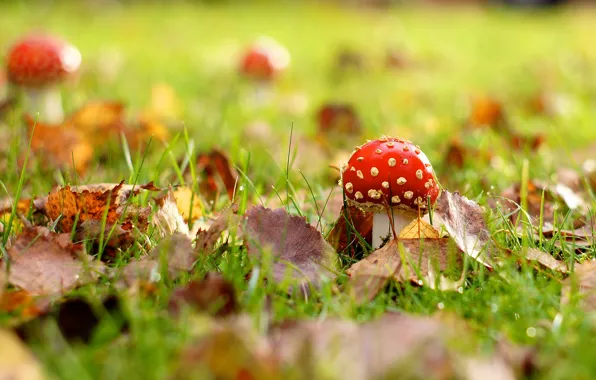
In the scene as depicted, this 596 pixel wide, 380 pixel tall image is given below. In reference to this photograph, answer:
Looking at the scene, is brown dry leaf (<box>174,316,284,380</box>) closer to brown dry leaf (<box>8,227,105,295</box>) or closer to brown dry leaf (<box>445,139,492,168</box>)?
brown dry leaf (<box>8,227,105,295</box>)

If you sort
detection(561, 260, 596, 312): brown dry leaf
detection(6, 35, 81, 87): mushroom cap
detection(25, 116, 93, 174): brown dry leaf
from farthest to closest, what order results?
detection(6, 35, 81, 87): mushroom cap, detection(25, 116, 93, 174): brown dry leaf, detection(561, 260, 596, 312): brown dry leaf

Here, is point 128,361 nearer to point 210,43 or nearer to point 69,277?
point 69,277

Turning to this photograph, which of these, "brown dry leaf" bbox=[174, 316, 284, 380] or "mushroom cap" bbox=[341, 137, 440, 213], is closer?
"brown dry leaf" bbox=[174, 316, 284, 380]

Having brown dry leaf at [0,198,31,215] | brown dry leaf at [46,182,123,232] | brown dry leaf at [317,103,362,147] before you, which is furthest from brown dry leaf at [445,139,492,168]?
brown dry leaf at [0,198,31,215]

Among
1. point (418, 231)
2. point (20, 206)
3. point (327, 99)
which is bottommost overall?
point (327, 99)

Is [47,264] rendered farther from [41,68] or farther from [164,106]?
[164,106]

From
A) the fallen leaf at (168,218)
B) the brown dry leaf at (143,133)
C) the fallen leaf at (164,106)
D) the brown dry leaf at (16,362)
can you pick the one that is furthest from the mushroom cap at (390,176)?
the fallen leaf at (164,106)

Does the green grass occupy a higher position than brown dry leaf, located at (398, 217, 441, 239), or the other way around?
brown dry leaf, located at (398, 217, 441, 239)

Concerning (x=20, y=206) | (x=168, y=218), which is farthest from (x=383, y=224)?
(x=20, y=206)
